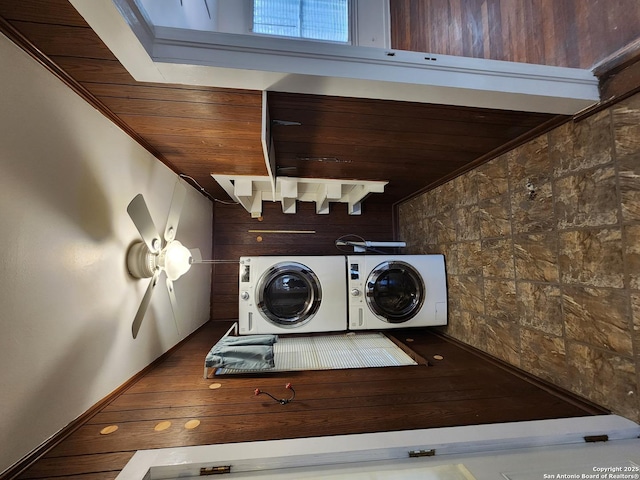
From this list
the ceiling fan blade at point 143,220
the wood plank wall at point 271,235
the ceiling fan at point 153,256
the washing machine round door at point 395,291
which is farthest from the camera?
the wood plank wall at point 271,235

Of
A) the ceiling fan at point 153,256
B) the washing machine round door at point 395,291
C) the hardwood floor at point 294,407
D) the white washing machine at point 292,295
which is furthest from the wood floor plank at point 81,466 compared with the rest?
the washing machine round door at point 395,291

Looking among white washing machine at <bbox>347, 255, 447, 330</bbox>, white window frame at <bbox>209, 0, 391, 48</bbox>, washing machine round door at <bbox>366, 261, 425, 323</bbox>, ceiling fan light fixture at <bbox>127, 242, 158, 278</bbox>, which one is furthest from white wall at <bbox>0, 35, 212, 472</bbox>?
white window frame at <bbox>209, 0, 391, 48</bbox>

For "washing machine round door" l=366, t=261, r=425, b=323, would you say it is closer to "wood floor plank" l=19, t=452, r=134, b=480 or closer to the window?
"wood floor plank" l=19, t=452, r=134, b=480

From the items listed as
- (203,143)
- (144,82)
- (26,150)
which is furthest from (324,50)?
(26,150)

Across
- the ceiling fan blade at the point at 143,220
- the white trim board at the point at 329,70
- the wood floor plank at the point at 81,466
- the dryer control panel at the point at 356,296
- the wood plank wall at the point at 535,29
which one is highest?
the wood plank wall at the point at 535,29

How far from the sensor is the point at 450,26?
6.64ft

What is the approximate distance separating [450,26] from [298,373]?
280 cm

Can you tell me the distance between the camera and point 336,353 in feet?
6.54

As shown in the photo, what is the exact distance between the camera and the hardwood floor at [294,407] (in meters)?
1.03

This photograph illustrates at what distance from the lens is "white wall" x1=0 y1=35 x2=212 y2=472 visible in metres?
0.87

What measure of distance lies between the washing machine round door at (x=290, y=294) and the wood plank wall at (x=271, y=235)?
94 cm

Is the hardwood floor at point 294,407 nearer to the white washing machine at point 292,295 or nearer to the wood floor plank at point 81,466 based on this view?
the wood floor plank at point 81,466

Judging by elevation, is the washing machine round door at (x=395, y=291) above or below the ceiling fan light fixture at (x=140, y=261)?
below

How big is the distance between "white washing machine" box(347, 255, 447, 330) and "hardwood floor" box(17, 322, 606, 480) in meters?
0.55
